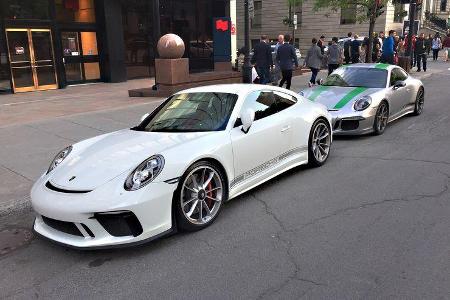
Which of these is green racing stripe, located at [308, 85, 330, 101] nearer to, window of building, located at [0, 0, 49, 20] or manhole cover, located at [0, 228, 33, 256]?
manhole cover, located at [0, 228, 33, 256]

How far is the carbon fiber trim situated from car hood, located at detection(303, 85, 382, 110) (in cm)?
235

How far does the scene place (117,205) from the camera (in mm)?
3562

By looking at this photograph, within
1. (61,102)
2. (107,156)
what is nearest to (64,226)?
(107,156)

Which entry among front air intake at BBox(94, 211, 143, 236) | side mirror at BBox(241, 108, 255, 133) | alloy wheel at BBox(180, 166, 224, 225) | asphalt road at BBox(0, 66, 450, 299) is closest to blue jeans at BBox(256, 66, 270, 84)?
asphalt road at BBox(0, 66, 450, 299)

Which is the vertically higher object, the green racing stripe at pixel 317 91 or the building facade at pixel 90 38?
the building facade at pixel 90 38

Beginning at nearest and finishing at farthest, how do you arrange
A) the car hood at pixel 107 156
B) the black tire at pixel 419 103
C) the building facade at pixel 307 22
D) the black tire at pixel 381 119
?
the car hood at pixel 107 156
the black tire at pixel 381 119
the black tire at pixel 419 103
the building facade at pixel 307 22

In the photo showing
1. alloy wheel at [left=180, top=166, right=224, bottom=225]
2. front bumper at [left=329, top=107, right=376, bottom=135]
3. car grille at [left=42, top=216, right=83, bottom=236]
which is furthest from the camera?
front bumper at [left=329, top=107, right=376, bottom=135]

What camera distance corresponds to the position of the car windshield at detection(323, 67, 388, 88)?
8.57 meters

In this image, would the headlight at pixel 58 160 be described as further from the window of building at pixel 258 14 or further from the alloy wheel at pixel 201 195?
the window of building at pixel 258 14

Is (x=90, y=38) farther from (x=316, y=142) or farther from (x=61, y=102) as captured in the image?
(x=316, y=142)

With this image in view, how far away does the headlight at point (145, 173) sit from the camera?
12.2ft

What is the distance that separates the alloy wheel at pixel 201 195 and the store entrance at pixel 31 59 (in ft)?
43.5

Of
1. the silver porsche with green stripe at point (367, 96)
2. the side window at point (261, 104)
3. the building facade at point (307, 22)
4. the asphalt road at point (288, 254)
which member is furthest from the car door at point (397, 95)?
the building facade at point (307, 22)

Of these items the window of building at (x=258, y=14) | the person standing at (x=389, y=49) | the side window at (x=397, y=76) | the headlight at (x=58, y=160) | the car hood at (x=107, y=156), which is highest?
the window of building at (x=258, y=14)
